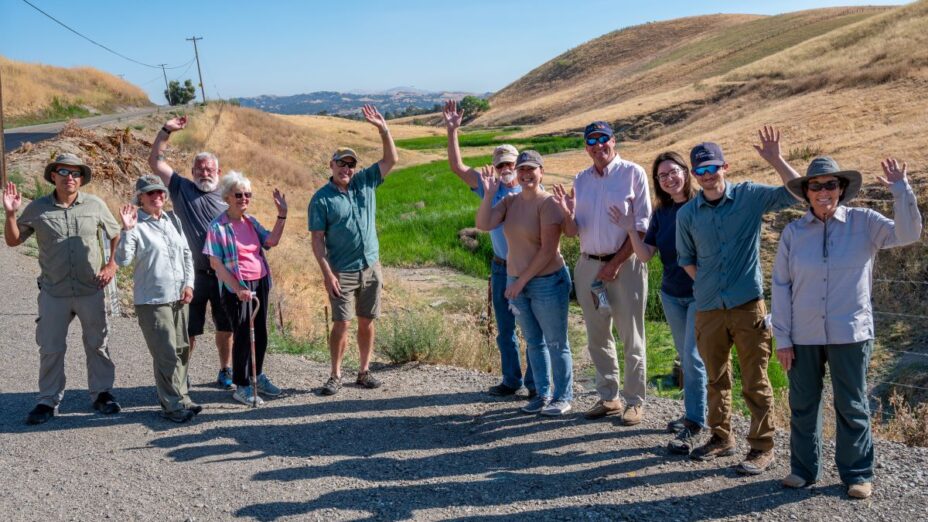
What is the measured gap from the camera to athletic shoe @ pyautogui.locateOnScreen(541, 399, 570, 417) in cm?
627

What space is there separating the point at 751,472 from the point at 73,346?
22.3ft

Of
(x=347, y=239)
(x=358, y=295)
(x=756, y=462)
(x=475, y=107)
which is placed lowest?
(x=756, y=462)

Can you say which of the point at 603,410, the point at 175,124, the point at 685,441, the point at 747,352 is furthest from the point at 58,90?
the point at 747,352

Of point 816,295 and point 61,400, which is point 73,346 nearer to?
point 61,400

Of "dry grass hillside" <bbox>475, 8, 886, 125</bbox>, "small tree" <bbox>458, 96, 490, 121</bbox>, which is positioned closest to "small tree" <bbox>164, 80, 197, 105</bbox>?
"dry grass hillside" <bbox>475, 8, 886, 125</bbox>

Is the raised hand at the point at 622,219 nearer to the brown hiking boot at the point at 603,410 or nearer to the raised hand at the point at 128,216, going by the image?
the brown hiking boot at the point at 603,410

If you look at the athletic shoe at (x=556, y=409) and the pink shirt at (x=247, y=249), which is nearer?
the athletic shoe at (x=556, y=409)

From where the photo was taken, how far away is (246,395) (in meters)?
6.76

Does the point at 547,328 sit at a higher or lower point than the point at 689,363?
higher

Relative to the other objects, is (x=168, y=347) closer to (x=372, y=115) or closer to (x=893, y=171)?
(x=372, y=115)

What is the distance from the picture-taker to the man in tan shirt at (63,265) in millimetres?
6180

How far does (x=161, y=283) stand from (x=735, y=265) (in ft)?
13.3

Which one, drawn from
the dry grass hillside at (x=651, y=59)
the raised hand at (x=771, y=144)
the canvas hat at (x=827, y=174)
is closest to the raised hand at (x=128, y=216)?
the raised hand at (x=771, y=144)

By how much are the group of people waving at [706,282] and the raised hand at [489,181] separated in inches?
0.6
